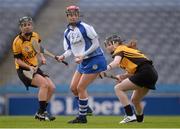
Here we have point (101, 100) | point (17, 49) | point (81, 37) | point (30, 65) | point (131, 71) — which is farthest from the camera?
point (101, 100)

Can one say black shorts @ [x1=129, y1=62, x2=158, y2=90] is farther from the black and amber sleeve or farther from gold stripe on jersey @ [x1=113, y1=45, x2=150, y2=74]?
the black and amber sleeve

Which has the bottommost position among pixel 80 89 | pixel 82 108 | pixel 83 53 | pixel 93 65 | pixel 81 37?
pixel 82 108

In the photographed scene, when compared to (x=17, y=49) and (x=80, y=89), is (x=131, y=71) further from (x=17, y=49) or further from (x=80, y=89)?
(x=17, y=49)

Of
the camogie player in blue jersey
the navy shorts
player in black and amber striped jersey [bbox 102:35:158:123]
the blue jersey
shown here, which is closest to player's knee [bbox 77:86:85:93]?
the camogie player in blue jersey

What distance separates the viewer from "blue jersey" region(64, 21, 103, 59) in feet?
36.4

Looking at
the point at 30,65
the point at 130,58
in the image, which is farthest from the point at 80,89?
the point at 30,65

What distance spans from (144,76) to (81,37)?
51.9 inches

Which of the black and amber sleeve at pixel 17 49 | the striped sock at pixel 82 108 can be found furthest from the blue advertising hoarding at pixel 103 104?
the striped sock at pixel 82 108

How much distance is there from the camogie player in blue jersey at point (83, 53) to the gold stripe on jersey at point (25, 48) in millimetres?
1081

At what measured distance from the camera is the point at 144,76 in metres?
11.4

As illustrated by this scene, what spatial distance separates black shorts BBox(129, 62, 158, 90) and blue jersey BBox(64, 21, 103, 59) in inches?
29.8

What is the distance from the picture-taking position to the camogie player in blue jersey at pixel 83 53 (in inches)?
436

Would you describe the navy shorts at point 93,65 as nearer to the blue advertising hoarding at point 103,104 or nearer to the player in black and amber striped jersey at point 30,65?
the player in black and amber striped jersey at point 30,65

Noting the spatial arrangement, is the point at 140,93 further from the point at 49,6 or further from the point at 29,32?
the point at 49,6
